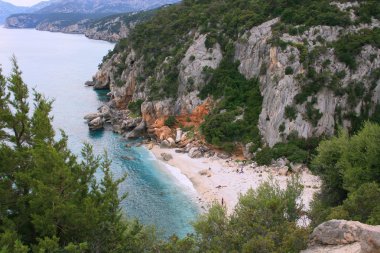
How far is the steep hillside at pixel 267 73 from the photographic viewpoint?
5219 cm

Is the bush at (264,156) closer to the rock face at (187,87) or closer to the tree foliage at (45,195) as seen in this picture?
the rock face at (187,87)

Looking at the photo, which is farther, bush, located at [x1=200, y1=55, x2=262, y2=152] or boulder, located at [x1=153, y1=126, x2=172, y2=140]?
boulder, located at [x1=153, y1=126, x2=172, y2=140]

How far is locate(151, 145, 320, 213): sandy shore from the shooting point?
42369 millimetres

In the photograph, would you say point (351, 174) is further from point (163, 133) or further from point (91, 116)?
point (91, 116)

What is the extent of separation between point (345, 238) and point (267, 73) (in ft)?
141

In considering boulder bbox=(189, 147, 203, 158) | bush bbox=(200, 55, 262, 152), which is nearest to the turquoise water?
boulder bbox=(189, 147, 203, 158)

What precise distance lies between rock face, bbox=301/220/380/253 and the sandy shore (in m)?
19.5

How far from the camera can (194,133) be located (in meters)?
60.2

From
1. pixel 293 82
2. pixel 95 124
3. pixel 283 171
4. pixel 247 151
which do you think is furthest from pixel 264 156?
pixel 95 124

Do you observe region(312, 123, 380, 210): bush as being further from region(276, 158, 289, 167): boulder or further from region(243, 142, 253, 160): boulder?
region(243, 142, 253, 160): boulder

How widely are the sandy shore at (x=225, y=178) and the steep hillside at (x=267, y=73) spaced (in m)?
3.12

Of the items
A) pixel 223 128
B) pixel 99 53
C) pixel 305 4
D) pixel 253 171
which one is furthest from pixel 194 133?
pixel 99 53

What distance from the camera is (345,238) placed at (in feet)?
59.4

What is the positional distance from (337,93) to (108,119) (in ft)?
131
